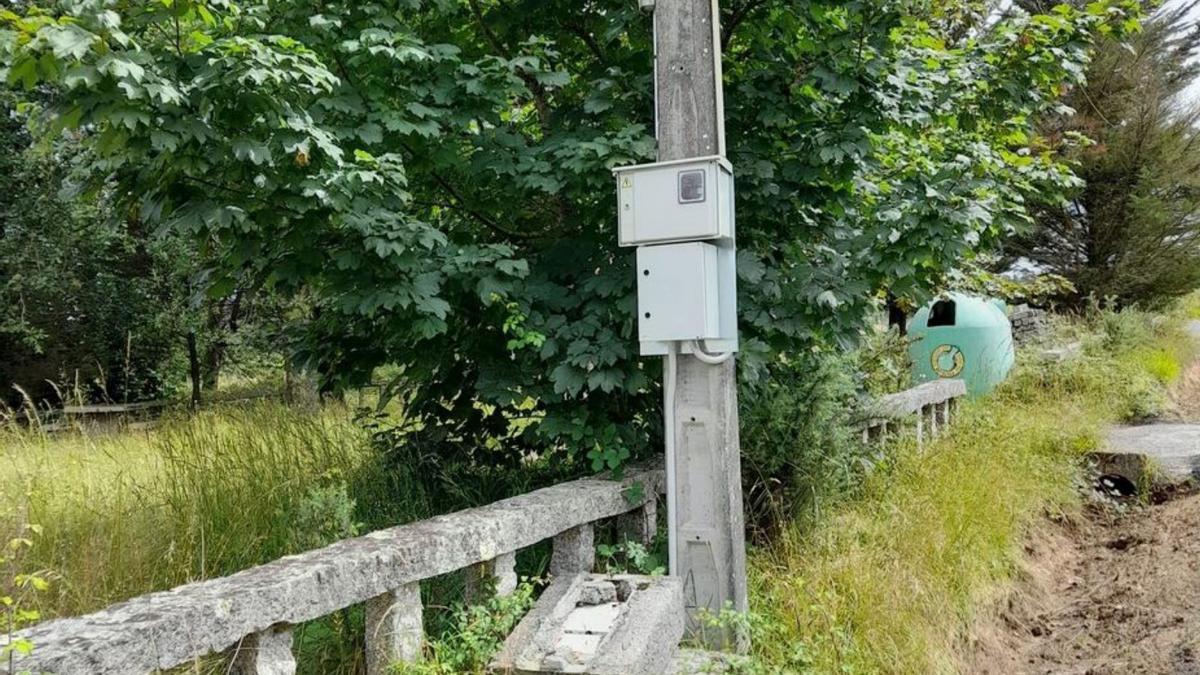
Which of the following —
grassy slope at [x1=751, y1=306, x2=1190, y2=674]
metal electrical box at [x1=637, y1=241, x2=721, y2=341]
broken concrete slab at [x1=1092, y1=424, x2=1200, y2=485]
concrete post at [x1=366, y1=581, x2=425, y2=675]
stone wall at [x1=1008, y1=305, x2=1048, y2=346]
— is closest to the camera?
concrete post at [x1=366, y1=581, x2=425, y2=675]

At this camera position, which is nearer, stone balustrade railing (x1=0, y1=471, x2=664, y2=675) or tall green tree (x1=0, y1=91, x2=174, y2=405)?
stone balustrade railing (x1=0, y1=471, x2=664, y2=675)

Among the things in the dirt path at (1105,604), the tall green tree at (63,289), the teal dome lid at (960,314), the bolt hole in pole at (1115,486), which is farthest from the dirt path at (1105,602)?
the tall green tree at (63,289)

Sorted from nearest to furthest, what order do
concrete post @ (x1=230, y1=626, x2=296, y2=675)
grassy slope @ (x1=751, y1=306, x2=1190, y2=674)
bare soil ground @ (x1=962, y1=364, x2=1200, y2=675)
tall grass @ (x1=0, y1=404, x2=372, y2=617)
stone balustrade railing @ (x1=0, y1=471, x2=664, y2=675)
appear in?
stone balustrade railing @ (x1=0, y1=471, x2=664, y2=675) < concrete post @ (x1=230, y1=626, x2=296, y2=675) < tall grass @ (x1=0, y1=404, x2=372, y2=617) < grassy slope @ (x1=751, y1=306, x2=1190, y2=674) < bare soil ground @ (x1=962, y1=364, x2=1200, y2=675)

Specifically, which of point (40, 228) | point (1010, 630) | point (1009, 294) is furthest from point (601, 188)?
point (40, 228)

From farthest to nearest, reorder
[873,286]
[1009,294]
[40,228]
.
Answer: [40,228] → [1009,294] → [873,286]

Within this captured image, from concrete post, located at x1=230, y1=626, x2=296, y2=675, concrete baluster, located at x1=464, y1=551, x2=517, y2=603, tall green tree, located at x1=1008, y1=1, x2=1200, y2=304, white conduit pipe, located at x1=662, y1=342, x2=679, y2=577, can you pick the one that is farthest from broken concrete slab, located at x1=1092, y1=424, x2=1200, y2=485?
→ tall green tree, located at x1=1008, y1=1, x2=1200, y2=304

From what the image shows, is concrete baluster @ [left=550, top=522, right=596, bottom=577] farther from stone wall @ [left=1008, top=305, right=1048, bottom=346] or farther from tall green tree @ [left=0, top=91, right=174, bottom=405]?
stone wall @ [left=1008, top=305, right=1048, bottom=346]

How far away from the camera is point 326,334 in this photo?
4043 millimetres

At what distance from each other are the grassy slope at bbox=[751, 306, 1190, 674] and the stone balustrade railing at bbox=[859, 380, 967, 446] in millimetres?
185

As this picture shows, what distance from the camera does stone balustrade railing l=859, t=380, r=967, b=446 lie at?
5723 mm

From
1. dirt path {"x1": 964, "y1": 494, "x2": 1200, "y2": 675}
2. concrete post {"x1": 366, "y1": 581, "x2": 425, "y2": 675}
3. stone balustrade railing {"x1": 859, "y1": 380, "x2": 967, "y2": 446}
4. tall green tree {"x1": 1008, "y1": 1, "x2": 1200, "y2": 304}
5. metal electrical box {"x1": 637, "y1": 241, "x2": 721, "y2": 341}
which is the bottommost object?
dirt path {"x1": 964, "y1": 494, "x2": 1200, "y2": 675}

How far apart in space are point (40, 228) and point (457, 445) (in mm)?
11452

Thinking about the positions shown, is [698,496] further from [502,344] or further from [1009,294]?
[1009,294]

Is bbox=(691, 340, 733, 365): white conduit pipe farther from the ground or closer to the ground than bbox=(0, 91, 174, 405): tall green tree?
closer to the ground
